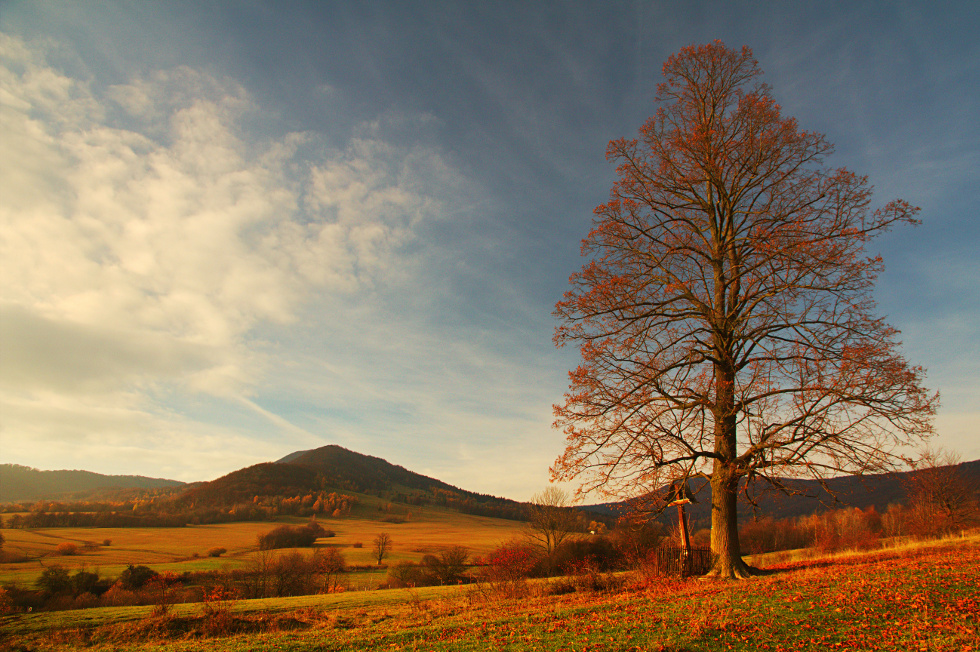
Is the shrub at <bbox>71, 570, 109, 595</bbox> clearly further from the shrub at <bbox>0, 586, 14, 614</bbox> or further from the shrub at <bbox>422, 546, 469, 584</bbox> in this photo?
the shrub at <bbox>422, 546, 469, 584</bbox>

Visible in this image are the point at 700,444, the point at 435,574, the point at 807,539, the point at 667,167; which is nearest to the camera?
the point at 700,444

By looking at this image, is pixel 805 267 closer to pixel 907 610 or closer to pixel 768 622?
pixel 907 610

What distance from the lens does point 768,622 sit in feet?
23.7

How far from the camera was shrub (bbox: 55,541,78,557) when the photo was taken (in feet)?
185

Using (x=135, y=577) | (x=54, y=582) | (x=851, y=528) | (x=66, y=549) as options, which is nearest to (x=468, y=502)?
(x=66, y=549)

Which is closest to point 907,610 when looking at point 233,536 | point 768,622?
point 768,622

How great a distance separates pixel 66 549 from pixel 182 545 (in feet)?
Answer: 47.2

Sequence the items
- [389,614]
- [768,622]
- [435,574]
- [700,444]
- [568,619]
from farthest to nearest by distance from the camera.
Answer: [435,574], [389,614], [700,444], [568,619], [768,622]

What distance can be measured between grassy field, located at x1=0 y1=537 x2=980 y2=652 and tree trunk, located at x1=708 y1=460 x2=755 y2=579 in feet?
2.43

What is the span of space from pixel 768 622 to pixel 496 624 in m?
5.85

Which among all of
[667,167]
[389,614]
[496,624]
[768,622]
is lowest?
[389,614]

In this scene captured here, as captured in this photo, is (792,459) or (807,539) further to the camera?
(807,539)

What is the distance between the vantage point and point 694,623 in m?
7.45

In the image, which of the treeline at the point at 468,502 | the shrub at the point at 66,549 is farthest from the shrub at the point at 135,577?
the treeline at the point at 468,502
